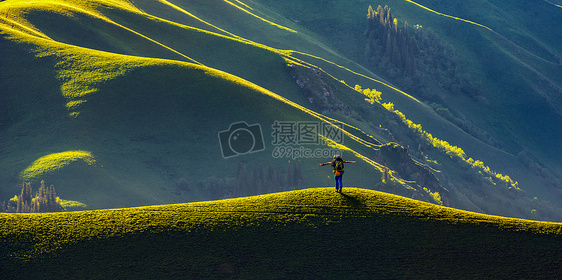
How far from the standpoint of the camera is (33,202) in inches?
4414

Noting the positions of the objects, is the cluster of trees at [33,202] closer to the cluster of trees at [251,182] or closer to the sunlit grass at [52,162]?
the sunlit grass at [52,162]

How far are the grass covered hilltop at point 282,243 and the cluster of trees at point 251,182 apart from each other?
77004 mm

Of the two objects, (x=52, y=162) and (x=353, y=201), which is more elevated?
(x=353, y=201)

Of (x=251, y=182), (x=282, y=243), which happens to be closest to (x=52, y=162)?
(x=251, y=182)

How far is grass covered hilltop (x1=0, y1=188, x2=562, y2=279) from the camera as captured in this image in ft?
150

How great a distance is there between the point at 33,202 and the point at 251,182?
45.3 m

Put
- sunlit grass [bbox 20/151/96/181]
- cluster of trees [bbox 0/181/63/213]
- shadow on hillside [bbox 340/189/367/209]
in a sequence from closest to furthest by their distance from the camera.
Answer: shadow on hillside [bbox 340/189/367/209], cluster of trees [bbox 0/181/63/213], sunlit grass [bbox 20/151/96/181]

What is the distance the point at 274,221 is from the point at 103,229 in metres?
14.2

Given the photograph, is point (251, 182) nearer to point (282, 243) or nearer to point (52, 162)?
point (52, 162)

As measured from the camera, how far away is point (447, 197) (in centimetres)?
17388

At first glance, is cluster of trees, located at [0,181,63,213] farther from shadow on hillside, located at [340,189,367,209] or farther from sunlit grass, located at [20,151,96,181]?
shadow on hillside, located at [340,189,367,209]

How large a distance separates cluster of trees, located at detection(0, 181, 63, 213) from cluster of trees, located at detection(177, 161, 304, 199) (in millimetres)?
27626

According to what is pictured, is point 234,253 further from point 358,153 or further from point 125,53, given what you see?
point 125,53

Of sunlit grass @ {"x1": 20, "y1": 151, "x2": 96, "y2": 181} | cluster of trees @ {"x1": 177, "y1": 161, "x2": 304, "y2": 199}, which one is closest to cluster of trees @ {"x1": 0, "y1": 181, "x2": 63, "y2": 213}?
sunlit grass @ {"x1": 20, "y1": 151, "x2": 96, "y2": 181}
